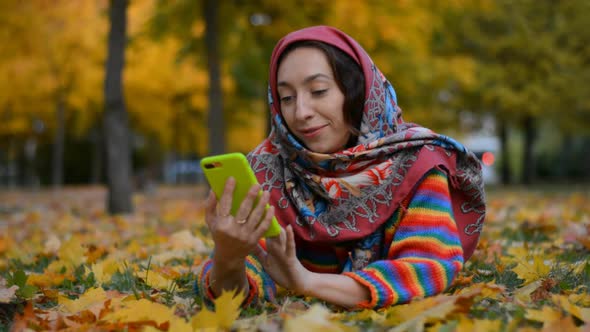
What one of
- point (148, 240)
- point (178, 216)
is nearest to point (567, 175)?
point (178, 216)

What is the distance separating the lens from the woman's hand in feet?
5.48

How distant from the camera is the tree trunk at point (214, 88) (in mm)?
7984

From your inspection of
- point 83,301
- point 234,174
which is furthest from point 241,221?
point 83,301

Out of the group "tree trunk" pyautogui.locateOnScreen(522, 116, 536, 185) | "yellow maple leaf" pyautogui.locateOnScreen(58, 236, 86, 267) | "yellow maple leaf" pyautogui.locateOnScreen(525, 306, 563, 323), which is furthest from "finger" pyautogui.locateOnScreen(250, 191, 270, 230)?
"tree trunk" pyautogui.locateOnScreen(522, 116, 536, 185)

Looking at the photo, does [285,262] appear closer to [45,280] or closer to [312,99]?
[312,99]

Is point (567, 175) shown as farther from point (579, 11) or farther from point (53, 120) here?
point (53, 120)

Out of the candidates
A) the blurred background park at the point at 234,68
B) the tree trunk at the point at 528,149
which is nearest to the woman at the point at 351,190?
the blurred background park at the point at 234,68

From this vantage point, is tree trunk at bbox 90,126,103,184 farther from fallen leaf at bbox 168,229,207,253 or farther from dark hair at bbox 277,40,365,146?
dark hair at bbox 277,40,365,146

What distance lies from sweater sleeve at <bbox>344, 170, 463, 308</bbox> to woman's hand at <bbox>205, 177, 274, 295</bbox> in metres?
0.39

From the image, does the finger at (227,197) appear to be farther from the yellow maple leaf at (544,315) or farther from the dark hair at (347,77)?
the yellow maple leaf at (544,315)

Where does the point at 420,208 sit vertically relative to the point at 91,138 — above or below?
above

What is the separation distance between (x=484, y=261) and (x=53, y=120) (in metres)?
19.4

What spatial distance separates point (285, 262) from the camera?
72.0 inches

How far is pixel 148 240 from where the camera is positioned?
4.11 metres
